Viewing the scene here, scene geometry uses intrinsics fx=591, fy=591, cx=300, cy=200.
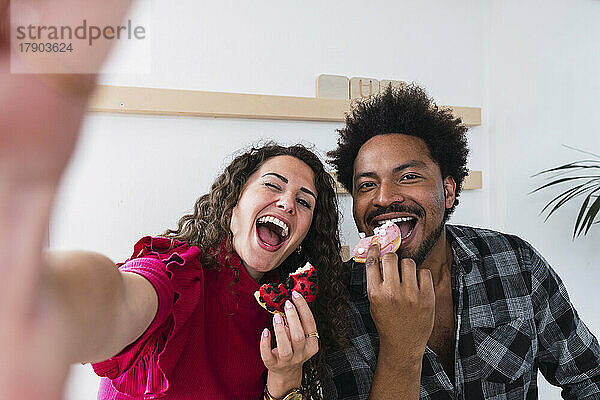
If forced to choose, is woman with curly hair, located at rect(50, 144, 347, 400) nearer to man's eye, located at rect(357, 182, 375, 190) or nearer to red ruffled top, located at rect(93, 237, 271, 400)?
red ruffled top, located at rect(93, 237, 271, 400)

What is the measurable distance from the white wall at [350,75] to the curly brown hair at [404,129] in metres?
0.16

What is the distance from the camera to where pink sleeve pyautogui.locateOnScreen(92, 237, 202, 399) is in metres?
0.81

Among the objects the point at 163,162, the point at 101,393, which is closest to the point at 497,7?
the point at 163,162

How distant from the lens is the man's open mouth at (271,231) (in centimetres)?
122

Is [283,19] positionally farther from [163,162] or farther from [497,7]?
[497,7]

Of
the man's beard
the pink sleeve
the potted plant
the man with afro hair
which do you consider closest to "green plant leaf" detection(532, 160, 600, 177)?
the potted plant

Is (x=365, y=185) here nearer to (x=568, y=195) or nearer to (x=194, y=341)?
(x=194, y=341)

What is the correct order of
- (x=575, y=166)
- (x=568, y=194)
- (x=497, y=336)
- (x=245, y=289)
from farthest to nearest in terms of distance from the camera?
(x=568, y=194) → (x=575, y=166) → (x=497, y=336) → (x=245, y=289)

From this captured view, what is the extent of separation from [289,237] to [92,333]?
1.00 metres

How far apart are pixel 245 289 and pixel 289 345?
19 cm

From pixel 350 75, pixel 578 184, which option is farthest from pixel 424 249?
pixel 578 184

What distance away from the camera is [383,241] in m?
1.31

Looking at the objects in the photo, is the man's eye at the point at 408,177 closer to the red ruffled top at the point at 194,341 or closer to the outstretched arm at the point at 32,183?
the red ruffled top at the point at 194,341

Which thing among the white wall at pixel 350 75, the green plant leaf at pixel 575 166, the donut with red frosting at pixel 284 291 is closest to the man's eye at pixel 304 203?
the donut with red frosting at pixel 284 291
